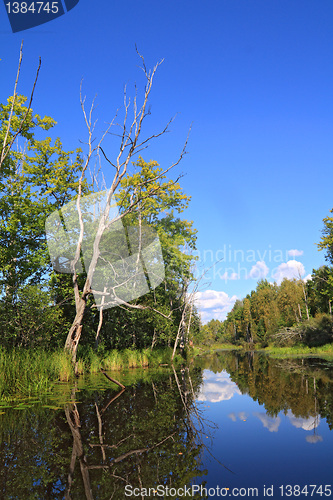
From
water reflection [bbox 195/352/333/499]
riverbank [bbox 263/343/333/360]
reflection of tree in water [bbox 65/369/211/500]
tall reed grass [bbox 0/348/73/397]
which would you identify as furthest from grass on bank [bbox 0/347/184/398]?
riverbank [bbox 263/343/333/360]

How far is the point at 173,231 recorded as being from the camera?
28.9m

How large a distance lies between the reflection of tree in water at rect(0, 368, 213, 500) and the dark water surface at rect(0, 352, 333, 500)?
0.04ft

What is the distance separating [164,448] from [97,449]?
881mm

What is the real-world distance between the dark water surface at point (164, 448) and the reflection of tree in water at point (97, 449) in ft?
0.04

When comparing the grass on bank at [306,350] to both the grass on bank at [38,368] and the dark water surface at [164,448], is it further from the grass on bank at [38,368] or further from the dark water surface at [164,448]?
the dark water surface at [164,448]

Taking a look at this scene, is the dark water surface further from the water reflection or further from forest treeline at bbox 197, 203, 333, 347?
forest treeline at bbox 197, 203, 333, 347

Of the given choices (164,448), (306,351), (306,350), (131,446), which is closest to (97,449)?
(131,446)

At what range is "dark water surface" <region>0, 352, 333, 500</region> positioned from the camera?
3209 mm

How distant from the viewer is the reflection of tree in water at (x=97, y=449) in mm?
3232

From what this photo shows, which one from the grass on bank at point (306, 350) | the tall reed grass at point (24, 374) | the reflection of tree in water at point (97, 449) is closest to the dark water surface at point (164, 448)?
the reflection of tree in water at point (97, 449)

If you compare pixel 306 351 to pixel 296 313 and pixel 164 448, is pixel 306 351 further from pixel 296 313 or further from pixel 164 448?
pixel 164 448

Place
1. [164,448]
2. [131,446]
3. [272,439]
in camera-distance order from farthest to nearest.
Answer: [272,439]
[131,446]
[164,448]

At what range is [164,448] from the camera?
4.30 metres

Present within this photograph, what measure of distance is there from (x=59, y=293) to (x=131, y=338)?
24.4 feet
